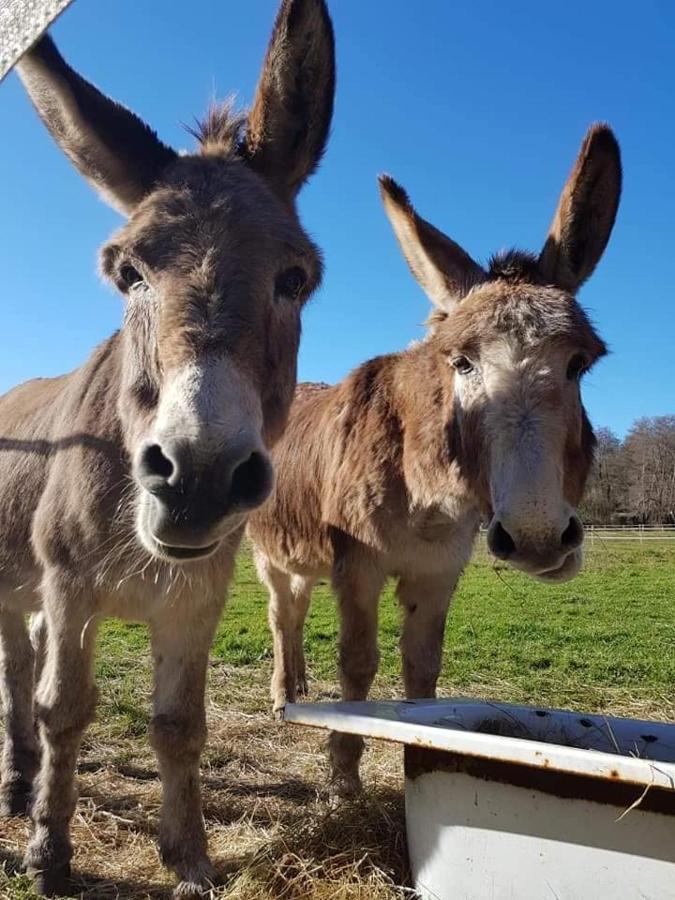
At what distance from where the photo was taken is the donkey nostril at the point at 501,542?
279 centimetres

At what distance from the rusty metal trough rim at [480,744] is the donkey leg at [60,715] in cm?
85

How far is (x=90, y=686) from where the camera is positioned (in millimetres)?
2850

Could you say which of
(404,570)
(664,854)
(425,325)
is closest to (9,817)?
(404,570)

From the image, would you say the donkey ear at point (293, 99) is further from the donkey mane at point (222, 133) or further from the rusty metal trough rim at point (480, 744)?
the rusty metal trough rim at point (480, 744)

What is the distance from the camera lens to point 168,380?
208cm

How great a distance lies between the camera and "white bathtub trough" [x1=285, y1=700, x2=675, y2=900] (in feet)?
6.46

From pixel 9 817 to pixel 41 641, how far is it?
933mm

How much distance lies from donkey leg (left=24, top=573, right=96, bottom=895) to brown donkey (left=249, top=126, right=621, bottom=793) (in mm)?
1548

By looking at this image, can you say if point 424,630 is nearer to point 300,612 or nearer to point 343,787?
point 343,787

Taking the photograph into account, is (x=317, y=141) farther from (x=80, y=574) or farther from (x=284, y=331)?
(x=80, y=574)

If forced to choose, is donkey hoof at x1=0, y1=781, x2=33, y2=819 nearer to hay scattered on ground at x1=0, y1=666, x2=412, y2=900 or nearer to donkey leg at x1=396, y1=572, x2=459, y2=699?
hay scattered on ground at x1=0, y1=666, x2=412, y2=900

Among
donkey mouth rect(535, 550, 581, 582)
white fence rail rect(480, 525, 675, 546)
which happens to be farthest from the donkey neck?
white fence rail rect(480, 525, 675, 546)

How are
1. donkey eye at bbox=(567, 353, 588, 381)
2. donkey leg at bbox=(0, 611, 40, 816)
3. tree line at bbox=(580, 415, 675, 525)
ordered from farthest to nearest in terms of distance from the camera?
tree line at bbox=(580, 415, 675, 525) → donkey leg at bbox=(0, 611, 40, 816) → donkey eye at bbox=(567, 353, 588, 381)

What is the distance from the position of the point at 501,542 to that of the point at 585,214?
1957 mm
